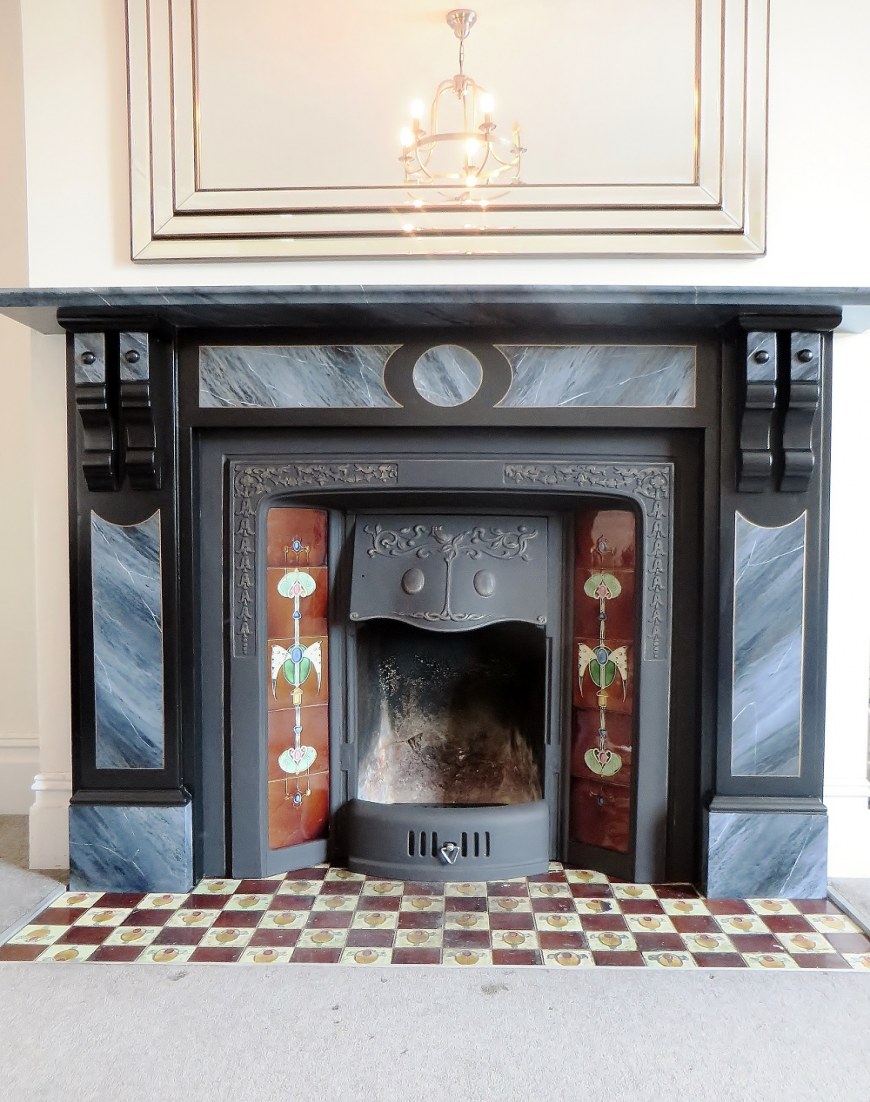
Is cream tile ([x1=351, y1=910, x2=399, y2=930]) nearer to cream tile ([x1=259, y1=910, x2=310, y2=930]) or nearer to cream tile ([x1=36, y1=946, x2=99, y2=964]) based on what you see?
cream tile ([x1=259, y1=910, x2=310, y2=930])

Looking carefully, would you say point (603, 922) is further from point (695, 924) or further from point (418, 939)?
point (418, 939)

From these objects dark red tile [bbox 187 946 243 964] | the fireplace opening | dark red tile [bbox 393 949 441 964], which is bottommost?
dark red tile [bbox 187 946 243 964]

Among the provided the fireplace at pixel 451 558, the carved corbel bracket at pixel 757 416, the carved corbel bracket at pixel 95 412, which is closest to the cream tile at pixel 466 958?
the fireplace at pixel 451 558

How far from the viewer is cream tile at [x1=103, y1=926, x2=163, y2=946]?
2068 millimetres

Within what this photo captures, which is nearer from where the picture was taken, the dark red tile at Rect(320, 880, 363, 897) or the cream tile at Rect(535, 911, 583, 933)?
the cream tile at Rect(535, 911, 583, 933)

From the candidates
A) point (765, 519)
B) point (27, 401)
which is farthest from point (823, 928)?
point (27, 401)

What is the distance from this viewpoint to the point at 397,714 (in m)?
2.70

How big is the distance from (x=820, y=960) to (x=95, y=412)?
7.76 ft

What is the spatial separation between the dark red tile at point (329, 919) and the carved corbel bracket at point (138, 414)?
1.27 metres

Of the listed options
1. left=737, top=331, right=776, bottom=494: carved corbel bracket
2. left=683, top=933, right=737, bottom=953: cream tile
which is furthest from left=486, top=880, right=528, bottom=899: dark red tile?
left=737, top=331, right=776, bottom=494: carved corbel bracket

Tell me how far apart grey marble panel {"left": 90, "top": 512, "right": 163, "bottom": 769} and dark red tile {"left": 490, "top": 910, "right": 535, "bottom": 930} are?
104 centimetres

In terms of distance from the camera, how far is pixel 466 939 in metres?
2.07

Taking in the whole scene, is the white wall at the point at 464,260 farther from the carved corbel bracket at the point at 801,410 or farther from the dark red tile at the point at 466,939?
the dark red tile at the point at 466,939

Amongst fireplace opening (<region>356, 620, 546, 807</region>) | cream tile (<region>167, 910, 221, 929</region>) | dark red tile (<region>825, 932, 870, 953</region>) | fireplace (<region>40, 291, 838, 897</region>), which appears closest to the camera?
dark red tile (<region>825, 932, 870, 953</region>)
